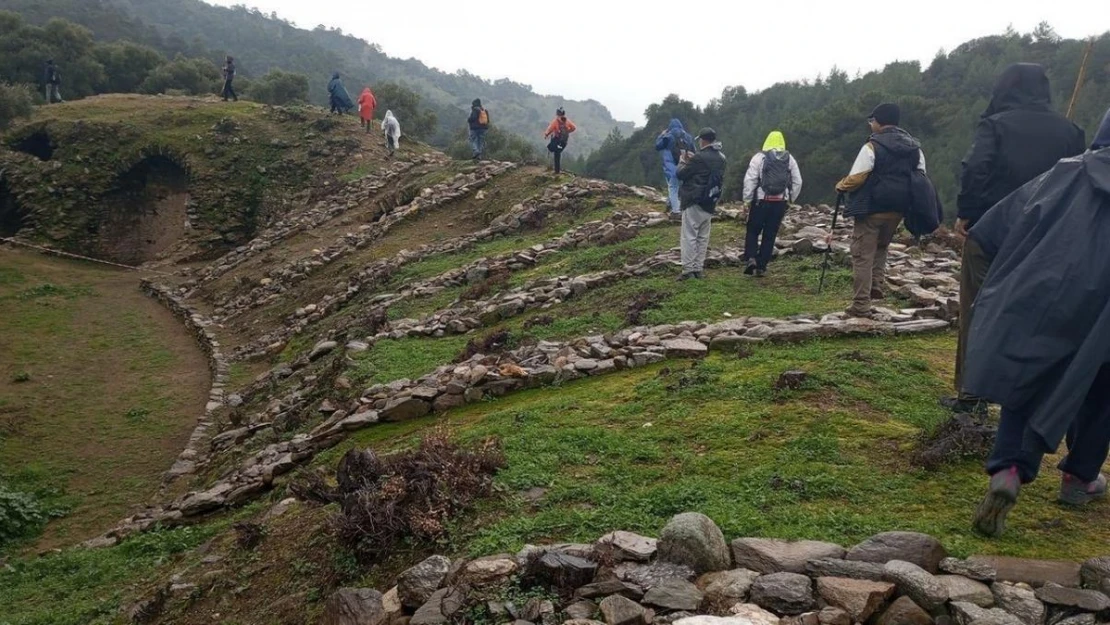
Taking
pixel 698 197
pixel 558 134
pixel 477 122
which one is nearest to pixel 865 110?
pixel 477 122

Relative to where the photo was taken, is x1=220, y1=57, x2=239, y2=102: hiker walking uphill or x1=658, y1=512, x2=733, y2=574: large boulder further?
x1=220, y1=57, x2=239, y2=102: hiker walking uphill

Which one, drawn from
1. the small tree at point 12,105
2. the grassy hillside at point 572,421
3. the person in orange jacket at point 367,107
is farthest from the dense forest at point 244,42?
the grassy hillside at point 572,421

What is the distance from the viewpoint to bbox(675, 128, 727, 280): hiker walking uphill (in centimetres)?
972

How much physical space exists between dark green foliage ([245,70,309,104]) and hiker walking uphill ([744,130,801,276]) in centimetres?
4118

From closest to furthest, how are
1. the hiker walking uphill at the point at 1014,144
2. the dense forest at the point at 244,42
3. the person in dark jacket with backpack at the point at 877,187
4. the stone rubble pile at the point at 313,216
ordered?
the hiker walking uphill at the point at 1014,144 < the person in dark jacket with backpack at the point at 877,187 < the stone rubble pile at the point at 313,216 < the dense forest at the point at 244,42

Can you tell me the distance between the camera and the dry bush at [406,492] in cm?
423

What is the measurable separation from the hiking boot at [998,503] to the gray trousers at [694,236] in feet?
21.2

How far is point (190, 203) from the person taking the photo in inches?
1062

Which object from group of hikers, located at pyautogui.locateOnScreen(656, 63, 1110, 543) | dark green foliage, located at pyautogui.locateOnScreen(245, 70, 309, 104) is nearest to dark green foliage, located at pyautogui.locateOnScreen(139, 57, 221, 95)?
dark green foliage, located at pyautogui.locateOnScreen(245, 70, 309, 104)

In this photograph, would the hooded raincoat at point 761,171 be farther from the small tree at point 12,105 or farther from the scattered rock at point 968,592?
the small tree at point 12,105

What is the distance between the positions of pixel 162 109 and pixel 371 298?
2434 centimetres

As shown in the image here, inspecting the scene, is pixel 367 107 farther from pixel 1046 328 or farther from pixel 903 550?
pixel 903 550

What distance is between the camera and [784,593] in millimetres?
3174

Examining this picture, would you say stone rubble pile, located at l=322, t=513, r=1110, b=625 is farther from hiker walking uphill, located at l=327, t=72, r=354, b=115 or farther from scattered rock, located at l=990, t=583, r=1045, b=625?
hiker walking uphill, located at l=327, t=72, r=354, b=115
